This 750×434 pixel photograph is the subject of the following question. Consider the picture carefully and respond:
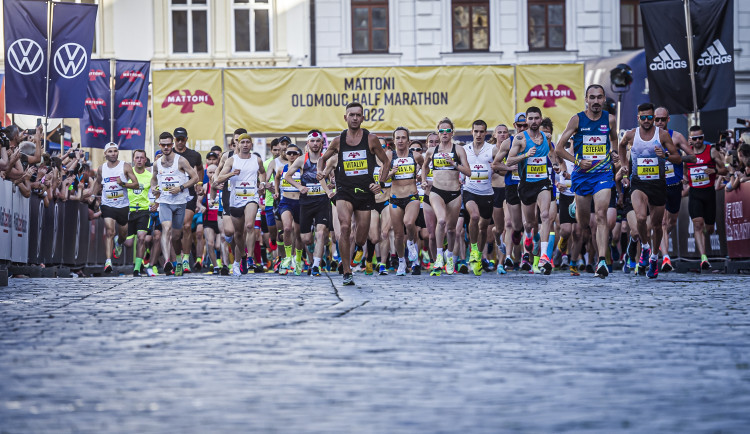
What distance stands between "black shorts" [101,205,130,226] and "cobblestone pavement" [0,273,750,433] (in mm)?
11278

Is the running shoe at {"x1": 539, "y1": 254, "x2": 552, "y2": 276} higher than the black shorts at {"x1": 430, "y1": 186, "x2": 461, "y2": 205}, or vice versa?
the black shorts at {"x1": 430, "y1": 186, "x2": 461, "y2": 205}

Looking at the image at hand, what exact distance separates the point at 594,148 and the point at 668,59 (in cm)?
657

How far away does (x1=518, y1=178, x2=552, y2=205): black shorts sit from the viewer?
62.2 feet

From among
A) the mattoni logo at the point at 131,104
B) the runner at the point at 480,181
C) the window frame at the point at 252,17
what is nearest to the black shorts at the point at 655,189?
the runner at the point at 480,181

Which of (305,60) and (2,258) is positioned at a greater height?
(305,60)

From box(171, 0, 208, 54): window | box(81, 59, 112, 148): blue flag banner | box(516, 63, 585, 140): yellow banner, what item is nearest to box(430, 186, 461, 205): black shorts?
box(81, 59, 112, 148): blue flag banner

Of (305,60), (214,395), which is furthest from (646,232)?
(305,60)

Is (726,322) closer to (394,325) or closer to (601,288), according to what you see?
(394,325)

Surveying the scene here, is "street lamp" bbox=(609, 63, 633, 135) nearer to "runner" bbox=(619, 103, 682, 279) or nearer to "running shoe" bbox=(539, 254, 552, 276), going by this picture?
"running shoe" bbox=(539, 254, 552, 276)

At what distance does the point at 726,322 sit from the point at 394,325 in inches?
85.2

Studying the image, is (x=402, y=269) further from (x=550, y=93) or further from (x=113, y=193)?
(x=550, y=93)

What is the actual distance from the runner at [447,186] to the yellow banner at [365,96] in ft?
39.0

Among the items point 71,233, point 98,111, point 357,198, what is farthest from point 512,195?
point 98,111

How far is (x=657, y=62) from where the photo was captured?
22500mm
